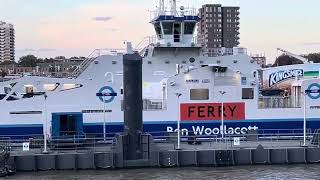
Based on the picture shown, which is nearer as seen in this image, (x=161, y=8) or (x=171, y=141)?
(x=171, y=141)

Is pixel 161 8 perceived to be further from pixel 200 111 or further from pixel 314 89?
pixel 314 89

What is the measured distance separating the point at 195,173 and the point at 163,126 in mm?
10500

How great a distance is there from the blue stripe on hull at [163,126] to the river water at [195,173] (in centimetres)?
873

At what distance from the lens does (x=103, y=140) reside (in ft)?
127

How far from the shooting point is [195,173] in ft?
105

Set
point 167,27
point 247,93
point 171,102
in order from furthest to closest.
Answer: point 167,27 < point 247,93 < point 171,102

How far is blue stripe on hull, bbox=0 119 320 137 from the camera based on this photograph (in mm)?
40938

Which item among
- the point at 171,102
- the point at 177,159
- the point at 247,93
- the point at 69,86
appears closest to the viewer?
the point at 177,159

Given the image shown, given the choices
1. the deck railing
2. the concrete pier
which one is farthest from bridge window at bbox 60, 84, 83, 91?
the concrete pier

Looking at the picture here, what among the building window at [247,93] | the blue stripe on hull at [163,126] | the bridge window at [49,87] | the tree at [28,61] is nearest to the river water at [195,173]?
the blue stripe on hull at [163,126]

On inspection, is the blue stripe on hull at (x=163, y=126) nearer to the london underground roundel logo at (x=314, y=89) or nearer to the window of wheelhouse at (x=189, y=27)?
the london underground roundel logo at (x=314, y=89)

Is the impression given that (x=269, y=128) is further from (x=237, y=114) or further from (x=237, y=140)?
(x=237, y=140)

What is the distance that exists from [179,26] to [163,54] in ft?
8.42

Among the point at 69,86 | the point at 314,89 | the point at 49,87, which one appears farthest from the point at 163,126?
the point at 314,89
